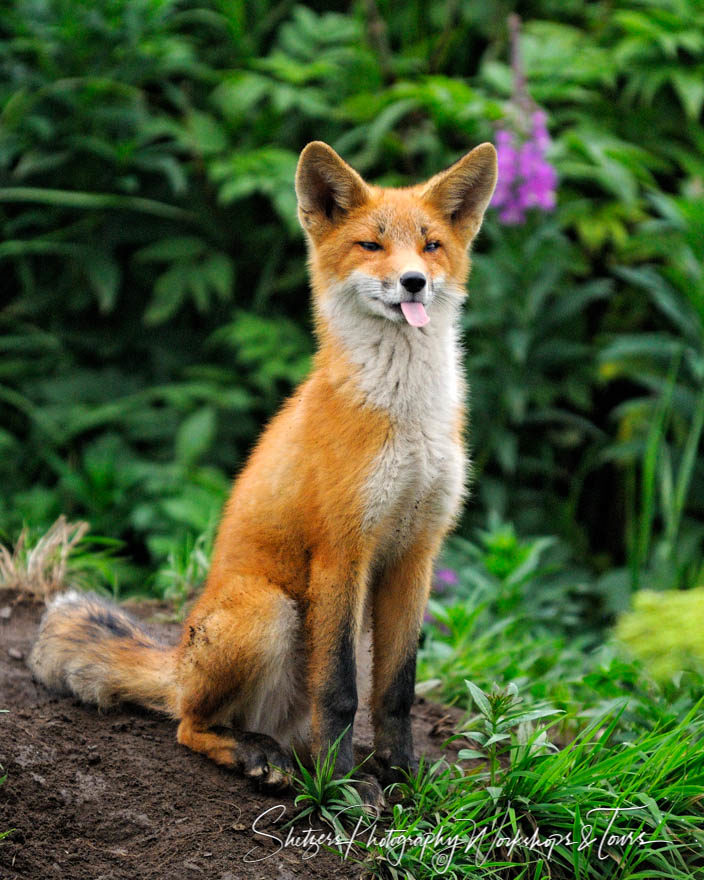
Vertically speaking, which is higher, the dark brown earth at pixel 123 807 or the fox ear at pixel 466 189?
the fox ear at pixel 466 189

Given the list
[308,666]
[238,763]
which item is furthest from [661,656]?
[238,763]

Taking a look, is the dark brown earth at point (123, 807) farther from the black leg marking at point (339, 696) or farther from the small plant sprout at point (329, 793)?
the black leg marking at point (339, 696)

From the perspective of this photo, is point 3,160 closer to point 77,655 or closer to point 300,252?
point 300,252

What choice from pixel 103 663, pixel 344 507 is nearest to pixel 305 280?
pixel 103 663

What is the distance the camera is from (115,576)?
6047mm

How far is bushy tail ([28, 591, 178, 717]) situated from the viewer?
4301 mm

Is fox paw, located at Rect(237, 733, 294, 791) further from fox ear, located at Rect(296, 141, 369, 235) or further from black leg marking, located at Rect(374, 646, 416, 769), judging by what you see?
fox ear, located at Rect(296, 141, 369, 235)

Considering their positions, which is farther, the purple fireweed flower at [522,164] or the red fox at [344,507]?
the purple fireweed flower at [522,164]

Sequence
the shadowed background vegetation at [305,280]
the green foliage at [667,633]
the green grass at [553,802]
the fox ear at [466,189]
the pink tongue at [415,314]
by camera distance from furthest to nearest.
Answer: the shadowed background vegetation at [305,280] < the green foliage at [667,633] < the fox ear at [466,189] < the pink tongue at [415,314] < the green grass at [553,802]

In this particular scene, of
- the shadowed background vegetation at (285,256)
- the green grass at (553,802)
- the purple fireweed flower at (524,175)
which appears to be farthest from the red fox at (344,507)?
the purple fireweed flower at (524,175)

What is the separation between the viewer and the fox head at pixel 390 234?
149 inches

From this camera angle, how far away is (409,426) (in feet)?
12.5

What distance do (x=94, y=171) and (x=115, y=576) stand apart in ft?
11.9

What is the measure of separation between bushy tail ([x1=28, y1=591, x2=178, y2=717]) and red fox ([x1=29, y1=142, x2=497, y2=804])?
2 cm
